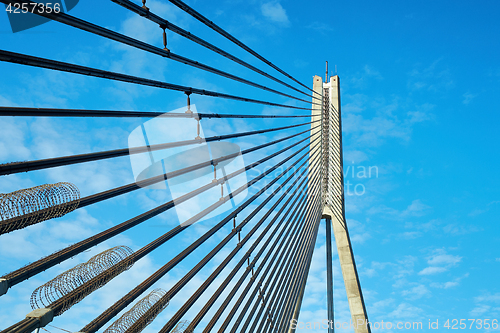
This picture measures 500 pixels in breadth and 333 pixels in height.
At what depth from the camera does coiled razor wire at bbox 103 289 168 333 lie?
295cm

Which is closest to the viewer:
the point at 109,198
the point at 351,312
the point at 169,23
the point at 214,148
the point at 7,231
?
the point at 7,231

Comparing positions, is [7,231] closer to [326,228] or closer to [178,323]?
[178,323]

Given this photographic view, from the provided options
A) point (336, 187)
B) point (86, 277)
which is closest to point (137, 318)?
point (86, 277)

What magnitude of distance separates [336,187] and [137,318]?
11052 mm

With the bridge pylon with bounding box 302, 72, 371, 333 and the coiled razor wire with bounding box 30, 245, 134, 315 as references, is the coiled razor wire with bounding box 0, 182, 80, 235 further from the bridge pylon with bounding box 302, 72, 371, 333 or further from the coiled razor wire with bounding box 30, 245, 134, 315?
the bridge pylon with bounding box 302, 72, 371, 333

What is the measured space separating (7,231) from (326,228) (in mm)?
12011

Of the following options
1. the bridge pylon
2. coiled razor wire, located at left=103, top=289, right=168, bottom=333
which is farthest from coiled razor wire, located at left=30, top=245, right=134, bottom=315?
the bridge pylon

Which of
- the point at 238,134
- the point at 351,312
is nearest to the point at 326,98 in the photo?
the point at 351,312

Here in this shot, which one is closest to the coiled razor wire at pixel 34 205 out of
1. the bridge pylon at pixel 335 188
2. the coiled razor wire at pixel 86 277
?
the coiled razor wire at pixel 86 277

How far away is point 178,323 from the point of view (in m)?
3.56

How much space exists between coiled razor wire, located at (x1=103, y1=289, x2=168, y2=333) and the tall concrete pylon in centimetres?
928

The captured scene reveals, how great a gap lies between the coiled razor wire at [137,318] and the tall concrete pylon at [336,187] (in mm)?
9278

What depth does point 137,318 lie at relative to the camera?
3121 millimetres

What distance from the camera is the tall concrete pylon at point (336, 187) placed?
39.4 ft
